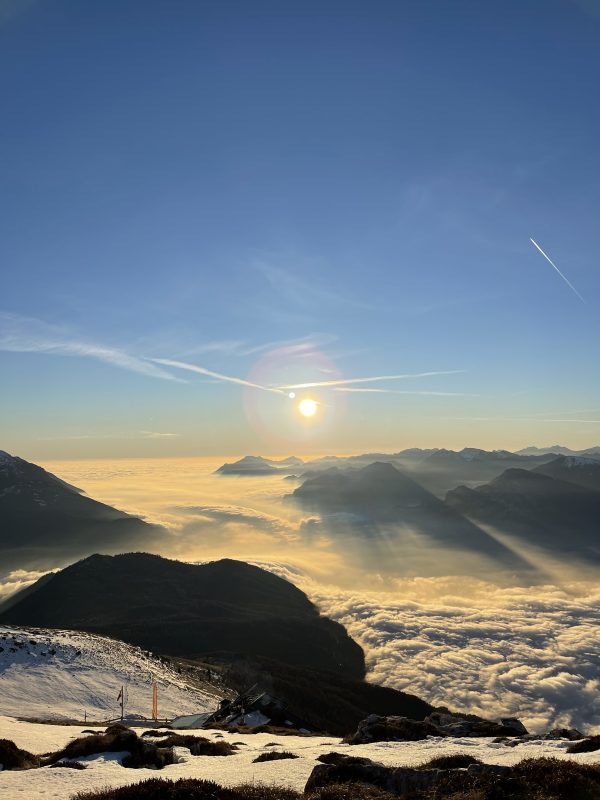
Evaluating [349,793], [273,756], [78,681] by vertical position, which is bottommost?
[78,681]

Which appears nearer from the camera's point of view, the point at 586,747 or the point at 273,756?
the point at 586,747

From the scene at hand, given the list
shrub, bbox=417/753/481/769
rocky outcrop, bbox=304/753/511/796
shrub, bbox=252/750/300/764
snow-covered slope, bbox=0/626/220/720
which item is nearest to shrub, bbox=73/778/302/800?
rocky outcrop, bbox=304/753/511/796

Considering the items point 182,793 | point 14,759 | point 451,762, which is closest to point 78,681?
point 14,759

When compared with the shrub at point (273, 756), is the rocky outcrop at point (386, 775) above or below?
above

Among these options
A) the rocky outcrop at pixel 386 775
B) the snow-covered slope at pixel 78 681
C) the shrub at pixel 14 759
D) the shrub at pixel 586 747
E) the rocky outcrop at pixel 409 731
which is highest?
the rocky outcrop at pixel 386 775

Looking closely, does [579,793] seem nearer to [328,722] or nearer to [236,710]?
[236,710]

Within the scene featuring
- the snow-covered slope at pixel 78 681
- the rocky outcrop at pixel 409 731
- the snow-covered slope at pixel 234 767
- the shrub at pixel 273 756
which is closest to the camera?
the snow-covered slope at pixel 234 767

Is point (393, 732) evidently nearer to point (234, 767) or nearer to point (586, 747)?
point (586, 747)

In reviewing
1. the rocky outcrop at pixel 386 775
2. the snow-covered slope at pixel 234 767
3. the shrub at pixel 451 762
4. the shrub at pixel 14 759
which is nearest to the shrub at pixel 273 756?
Answer: the snow-covered slope at pixel 234 767

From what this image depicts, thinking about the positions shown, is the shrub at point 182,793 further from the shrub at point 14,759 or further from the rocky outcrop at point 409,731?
the rocky outcrop at point 409,731

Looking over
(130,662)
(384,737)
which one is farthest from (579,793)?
(130,662)
